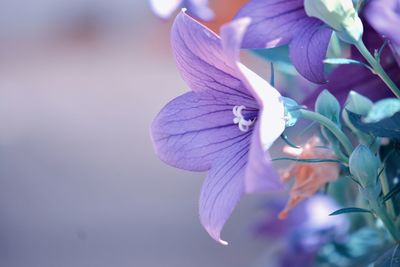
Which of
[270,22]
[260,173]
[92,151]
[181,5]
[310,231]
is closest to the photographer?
[260,173]

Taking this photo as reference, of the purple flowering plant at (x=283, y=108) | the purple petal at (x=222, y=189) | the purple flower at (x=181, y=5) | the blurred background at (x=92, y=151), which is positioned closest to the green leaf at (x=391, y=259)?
the purple flowering plant at (x=283, y=108)

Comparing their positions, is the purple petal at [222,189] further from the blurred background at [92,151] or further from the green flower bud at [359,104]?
the blurred background at [92,151]

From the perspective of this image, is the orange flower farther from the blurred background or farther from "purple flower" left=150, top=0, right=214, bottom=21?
the blurred background

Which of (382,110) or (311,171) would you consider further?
(311,171)

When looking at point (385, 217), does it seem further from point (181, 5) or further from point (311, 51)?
point (181, 5)

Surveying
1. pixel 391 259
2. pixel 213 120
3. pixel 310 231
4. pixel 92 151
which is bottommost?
pixel 92 151

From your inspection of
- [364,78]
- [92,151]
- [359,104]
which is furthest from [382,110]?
[92,151]

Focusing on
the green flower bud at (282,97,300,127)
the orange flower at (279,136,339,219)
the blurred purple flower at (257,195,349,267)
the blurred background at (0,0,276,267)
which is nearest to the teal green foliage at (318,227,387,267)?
the blurred purple flower at (257,195,349,267)
